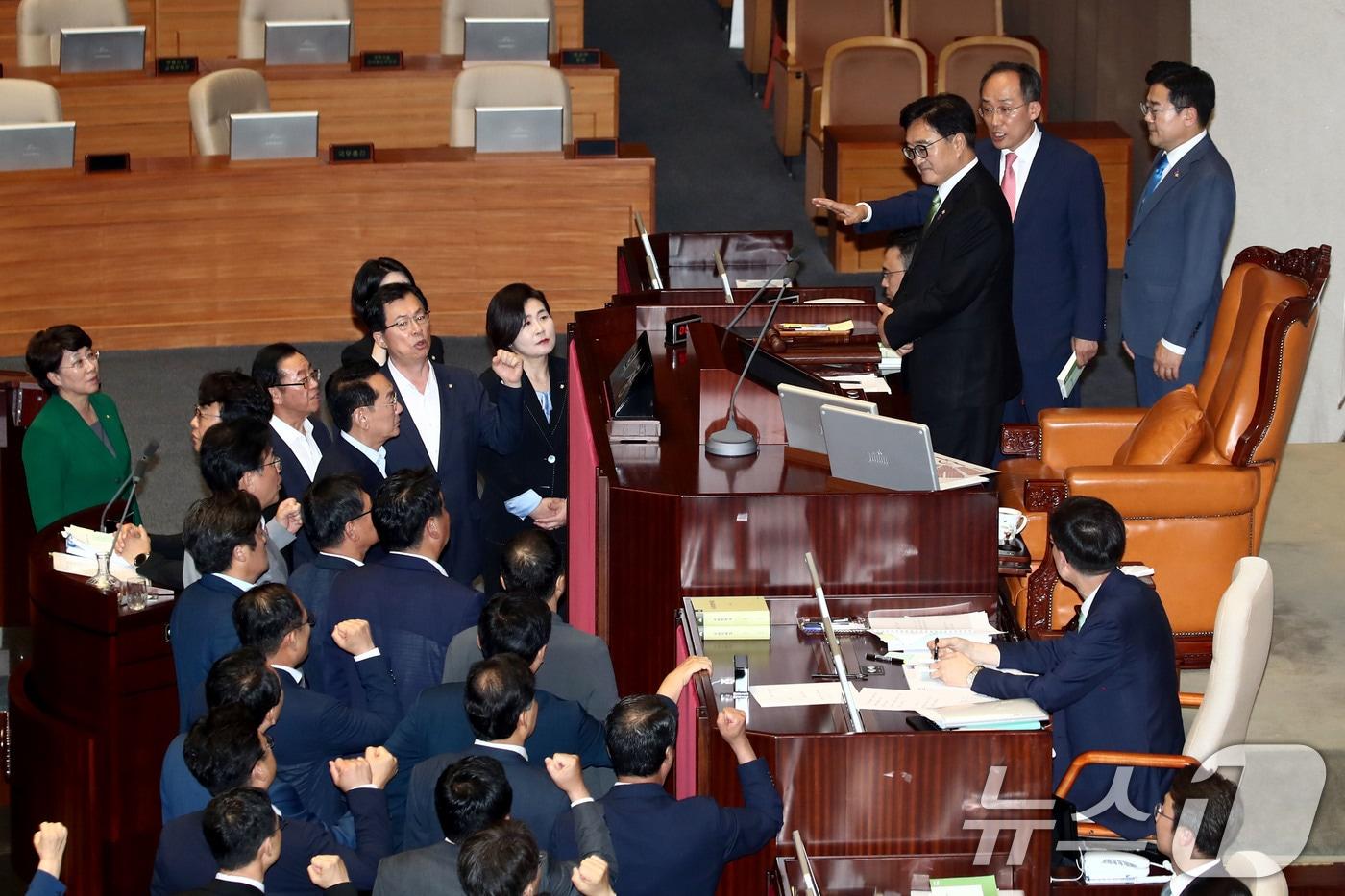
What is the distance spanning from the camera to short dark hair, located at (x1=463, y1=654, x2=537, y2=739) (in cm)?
306

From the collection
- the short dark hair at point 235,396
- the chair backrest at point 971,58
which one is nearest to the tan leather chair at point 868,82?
the chair backrest at point 971,58

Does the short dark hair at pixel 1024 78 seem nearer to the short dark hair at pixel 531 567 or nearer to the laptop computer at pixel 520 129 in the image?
the short dark hair at pixel 531 567

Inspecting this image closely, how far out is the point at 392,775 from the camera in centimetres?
336

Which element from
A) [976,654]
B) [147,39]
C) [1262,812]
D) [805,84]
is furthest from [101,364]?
[1262,812]

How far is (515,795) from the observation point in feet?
10.1

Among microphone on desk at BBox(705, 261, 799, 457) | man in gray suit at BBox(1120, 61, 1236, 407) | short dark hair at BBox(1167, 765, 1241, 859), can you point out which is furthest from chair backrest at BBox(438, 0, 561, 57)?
short dark hair at BBox(1167, 765, 1241, 859)

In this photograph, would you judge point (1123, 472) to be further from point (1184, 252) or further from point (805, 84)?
point (805, 84)

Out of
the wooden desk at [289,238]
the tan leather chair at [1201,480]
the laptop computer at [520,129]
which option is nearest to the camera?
the tan leather chair at [1201,480]

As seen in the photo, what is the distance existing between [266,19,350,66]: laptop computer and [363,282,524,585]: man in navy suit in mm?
4465

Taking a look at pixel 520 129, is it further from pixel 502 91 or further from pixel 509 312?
pixel 509 312

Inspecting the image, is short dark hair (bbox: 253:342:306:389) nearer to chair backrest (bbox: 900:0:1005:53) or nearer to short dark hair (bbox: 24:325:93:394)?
short dark hair (bbox: 24:325:93:394)

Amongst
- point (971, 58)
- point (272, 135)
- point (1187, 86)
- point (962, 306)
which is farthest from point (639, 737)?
point (971, 58)

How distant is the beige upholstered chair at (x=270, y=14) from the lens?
8.96m

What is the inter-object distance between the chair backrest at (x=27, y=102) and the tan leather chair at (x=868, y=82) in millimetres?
3768
